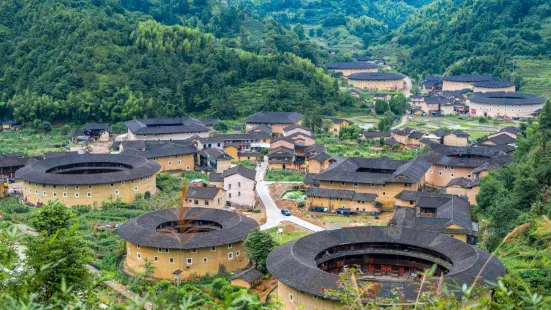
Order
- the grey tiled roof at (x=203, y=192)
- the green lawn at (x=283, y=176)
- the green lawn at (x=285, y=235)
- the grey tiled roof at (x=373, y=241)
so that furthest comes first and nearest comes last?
the green lawn at (x=283, y=176), the grey tiled roof at (x=203, y=192), the green lawn at (x=285, y=235), the grey tiled roof at (x=373, y=241)

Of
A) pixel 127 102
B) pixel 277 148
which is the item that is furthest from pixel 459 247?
pixel 127 102

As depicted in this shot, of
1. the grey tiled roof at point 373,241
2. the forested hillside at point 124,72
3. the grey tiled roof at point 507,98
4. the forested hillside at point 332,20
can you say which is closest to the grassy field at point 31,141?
the forested hillside at point 124,72

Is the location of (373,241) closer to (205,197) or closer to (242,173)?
(205,197)

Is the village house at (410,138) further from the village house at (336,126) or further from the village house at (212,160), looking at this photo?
the village house at (212,160)

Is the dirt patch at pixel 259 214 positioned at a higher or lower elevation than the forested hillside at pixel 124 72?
lower

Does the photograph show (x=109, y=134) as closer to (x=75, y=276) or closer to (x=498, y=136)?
(x=498, y=136)

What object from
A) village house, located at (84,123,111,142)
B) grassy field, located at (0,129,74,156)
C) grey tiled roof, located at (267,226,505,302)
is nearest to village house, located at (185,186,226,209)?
grey tiled roof, located at (267,226,505,302)

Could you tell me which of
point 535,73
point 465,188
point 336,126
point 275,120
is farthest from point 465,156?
point 535,73

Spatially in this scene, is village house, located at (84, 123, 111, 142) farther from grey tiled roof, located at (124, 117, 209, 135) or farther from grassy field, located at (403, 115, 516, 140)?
grassy field, located at (403, 115, 516, 140)
